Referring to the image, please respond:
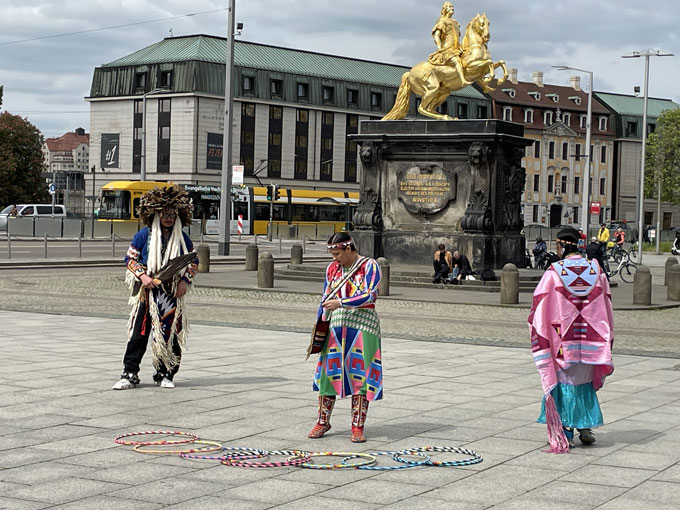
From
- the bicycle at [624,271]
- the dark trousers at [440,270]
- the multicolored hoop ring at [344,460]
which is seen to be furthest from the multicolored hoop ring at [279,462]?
the bicycle at [624,271]

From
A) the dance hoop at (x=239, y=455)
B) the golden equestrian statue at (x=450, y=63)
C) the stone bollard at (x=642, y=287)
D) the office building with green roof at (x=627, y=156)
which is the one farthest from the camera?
the office building with green roof at (x=627, y=156)

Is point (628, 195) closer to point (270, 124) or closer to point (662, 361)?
point (270, 124)

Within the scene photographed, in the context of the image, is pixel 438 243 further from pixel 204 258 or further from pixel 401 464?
pixel 401 464

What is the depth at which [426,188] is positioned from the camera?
2825 centimetres

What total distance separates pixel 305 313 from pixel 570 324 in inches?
480

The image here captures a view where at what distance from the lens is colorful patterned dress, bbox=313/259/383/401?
326 inches

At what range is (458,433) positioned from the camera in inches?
339

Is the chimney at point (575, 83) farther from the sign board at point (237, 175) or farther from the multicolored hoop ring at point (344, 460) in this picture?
the multicolored hoop ring at point (344, 460)

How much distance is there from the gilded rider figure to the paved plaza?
1655cm

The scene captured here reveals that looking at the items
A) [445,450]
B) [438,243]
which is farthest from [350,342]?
[438,243]

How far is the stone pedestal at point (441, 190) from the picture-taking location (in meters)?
27.3

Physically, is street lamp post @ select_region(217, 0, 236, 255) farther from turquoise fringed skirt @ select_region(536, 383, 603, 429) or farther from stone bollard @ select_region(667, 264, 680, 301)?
turquoise fringed skirt @ select_region(536, 383, 603, 429)

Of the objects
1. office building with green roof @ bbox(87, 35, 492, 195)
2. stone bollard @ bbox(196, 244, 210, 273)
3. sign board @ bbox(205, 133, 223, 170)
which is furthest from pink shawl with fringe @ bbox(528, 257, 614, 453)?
sign board @ bbox(205, 133, 223, 170)

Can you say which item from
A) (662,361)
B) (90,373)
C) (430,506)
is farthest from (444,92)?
(430,506)
